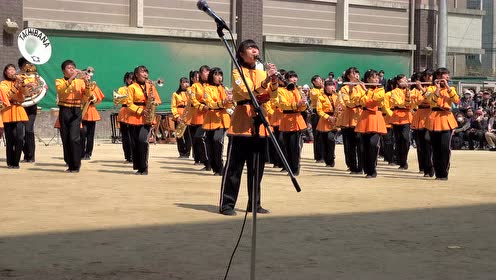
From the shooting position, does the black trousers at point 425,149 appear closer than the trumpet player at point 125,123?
Yes

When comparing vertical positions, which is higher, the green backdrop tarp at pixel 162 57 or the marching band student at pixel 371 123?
the green backdrop tarp at pixel 162 57

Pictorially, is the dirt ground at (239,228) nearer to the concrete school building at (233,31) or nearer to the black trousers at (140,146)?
the black trousers at (140,146)

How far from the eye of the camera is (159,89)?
32.5 metres

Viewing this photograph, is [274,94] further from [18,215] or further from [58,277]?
[58,277]

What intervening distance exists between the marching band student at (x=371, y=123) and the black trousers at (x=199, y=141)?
3144mm

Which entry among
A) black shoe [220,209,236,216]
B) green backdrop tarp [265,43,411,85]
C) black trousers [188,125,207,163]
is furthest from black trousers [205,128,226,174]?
green backdrop tarp [265,43,411,85]

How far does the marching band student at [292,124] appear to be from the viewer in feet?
55.4

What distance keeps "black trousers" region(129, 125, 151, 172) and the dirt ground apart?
0.33 m

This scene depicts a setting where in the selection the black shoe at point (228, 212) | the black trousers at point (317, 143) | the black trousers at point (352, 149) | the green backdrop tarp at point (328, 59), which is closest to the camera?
the black shoe at point (228, 212)

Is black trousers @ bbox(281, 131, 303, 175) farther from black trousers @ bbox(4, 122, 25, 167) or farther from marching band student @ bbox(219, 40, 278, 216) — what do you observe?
marching band student @ bbox(219, 40, 278, 216)

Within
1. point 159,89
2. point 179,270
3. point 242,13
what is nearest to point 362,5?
point 242,13

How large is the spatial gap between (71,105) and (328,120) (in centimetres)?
576

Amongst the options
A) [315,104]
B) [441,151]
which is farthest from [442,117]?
[315,104]

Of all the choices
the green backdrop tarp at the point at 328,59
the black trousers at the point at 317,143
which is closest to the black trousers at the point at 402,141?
the black trousers at the point at 317,143
